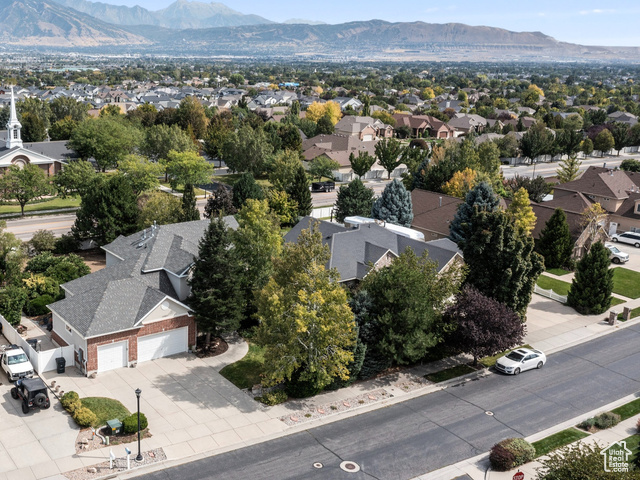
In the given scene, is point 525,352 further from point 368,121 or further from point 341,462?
point 368,121

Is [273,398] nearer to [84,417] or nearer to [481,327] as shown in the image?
[84,417]

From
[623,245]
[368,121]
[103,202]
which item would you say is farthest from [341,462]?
[368,121]

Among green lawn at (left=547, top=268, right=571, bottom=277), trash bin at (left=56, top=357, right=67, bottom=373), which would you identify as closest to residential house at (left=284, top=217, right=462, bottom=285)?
green lawn at (left=547, top=268, right=571, bottom=277)

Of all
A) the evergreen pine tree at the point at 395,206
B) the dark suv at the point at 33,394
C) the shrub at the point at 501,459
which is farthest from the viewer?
the evergreen pine tree at the point at 395,206

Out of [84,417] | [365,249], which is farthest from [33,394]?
[365,249]

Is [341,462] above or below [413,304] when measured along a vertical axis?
below

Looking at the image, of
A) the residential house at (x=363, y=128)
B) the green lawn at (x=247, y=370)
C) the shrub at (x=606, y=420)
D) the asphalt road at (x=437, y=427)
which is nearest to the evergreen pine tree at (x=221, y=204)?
the green lawn at (x=247, y=370)

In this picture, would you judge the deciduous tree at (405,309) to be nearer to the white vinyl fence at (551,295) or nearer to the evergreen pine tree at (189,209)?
the white vinyl fence at (551,295)
